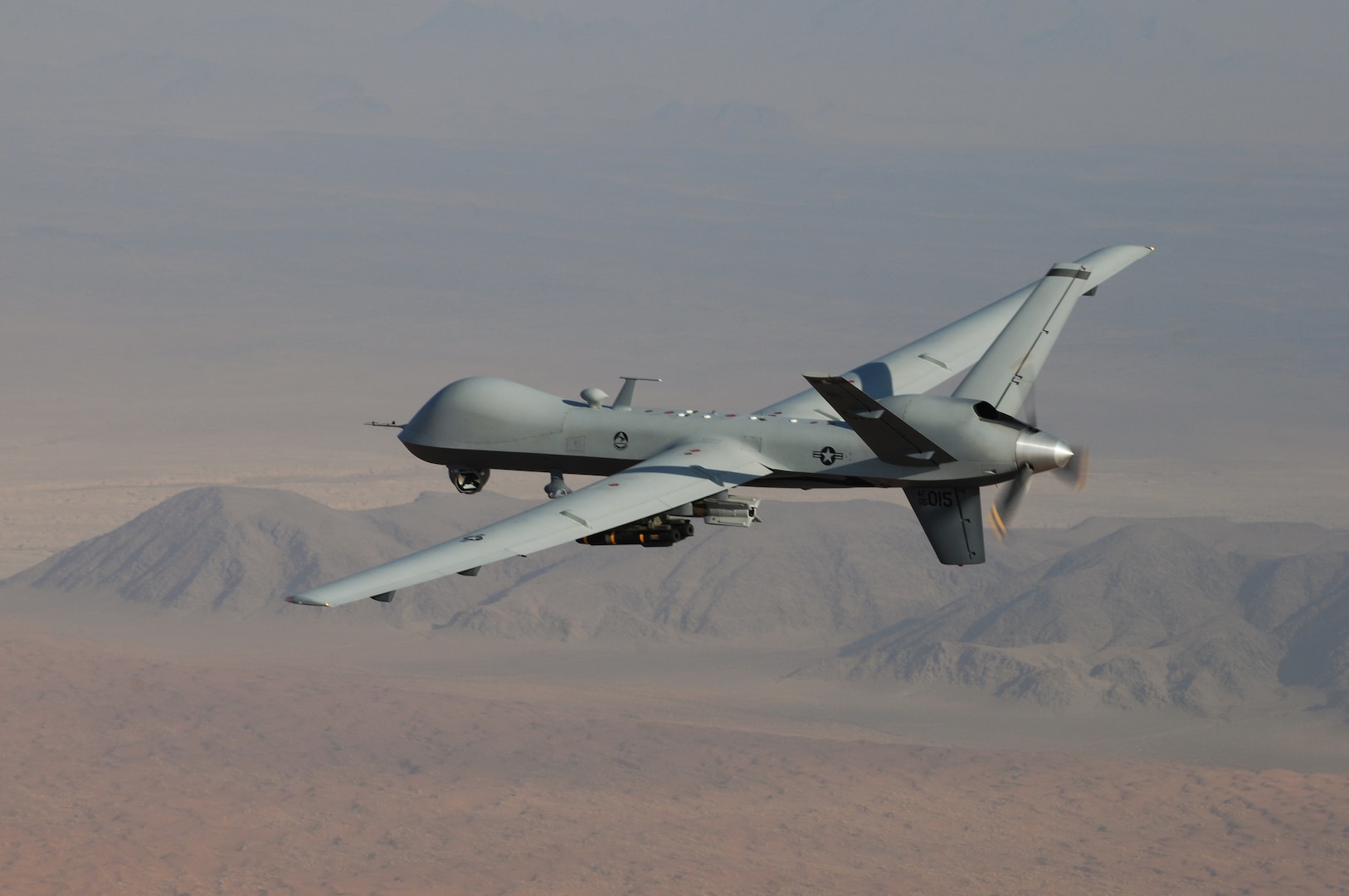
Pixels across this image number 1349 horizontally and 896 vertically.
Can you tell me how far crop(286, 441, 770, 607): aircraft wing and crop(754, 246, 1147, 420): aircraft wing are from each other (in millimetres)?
4689

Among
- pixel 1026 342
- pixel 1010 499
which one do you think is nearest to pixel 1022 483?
pixel 1010 499

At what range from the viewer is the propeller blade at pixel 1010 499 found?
48.9m

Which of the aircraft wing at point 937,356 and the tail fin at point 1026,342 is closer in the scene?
the tail fin at point 1026,342

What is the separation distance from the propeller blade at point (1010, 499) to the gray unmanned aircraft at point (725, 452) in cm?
4

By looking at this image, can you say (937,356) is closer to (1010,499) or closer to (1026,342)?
(1026,342)

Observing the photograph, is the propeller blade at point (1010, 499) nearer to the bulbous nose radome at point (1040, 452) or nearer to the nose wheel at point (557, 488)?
the bulbous nose radome at point (1040, 452)

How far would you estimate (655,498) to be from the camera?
48.3m

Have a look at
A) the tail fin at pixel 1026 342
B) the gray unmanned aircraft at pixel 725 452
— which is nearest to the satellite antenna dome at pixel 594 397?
the gray unmanned aircraft at pixel 725 452

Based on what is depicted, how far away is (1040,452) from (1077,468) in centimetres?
139

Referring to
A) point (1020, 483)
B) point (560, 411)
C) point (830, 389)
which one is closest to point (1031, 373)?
point (1020, 483)

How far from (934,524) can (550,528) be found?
38.4 ft

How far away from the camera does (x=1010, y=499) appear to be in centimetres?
4928

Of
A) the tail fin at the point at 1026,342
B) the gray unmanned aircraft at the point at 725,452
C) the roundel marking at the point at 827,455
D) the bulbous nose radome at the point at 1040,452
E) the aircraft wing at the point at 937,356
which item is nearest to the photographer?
the gray unmanned aircraft at the point at 725,452

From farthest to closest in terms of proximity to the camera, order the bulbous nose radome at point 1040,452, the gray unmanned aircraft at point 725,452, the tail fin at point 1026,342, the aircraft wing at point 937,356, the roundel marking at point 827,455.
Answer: the aircraft wing at point 937,356
the tail fin at point 1026,342
the roundel marking at point 827,455
the bulbous nose radome at point 1040,452
the gray unmanned aircraft at point 725,452
